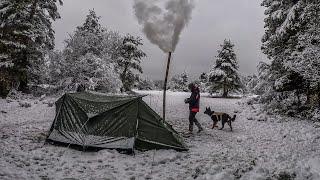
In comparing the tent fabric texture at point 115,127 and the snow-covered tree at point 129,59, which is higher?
the snow-covered tree at point 129,59

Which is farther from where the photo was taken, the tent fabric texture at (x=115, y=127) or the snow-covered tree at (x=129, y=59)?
the snow-covered tree at (x=129, y=59)

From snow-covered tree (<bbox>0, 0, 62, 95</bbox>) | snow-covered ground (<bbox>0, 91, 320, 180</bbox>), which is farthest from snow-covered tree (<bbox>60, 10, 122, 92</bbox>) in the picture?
snow-covered ground (<bbox>0, 91, 320, 180</bbox>)

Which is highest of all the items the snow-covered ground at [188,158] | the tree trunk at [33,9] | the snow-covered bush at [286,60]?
the tree trunk at [33,9]

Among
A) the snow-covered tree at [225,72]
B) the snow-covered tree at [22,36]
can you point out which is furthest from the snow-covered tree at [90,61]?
the snow-covered tree at [225,72]

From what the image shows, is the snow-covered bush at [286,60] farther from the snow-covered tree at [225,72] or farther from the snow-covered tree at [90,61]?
the snow-covered tree at [225,72]

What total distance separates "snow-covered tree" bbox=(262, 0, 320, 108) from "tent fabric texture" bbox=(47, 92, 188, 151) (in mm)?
5667

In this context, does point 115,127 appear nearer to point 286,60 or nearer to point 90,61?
point 286,60

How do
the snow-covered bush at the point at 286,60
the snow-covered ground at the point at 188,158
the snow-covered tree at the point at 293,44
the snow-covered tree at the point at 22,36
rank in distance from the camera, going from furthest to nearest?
the snow-covered tree at the point at 22,36, the snow-covered bush at the point at 286,60, the snow-covered tree at the point at 293,44, the snow-covered ground at the point at 188,158

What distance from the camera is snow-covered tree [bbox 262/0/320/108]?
478 inches

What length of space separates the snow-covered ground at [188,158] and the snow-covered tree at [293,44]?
2.78m

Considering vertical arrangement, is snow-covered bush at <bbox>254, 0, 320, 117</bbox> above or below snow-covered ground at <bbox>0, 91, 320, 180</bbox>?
above

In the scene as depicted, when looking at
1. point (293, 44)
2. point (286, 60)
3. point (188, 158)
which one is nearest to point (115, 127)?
point (188, 158)

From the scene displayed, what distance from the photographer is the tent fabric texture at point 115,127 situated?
10.6 metres

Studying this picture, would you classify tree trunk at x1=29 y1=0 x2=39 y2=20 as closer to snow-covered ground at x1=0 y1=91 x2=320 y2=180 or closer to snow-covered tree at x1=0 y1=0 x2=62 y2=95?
snow-covered tree at x1=0 y1=0 x2=62 y2=95
